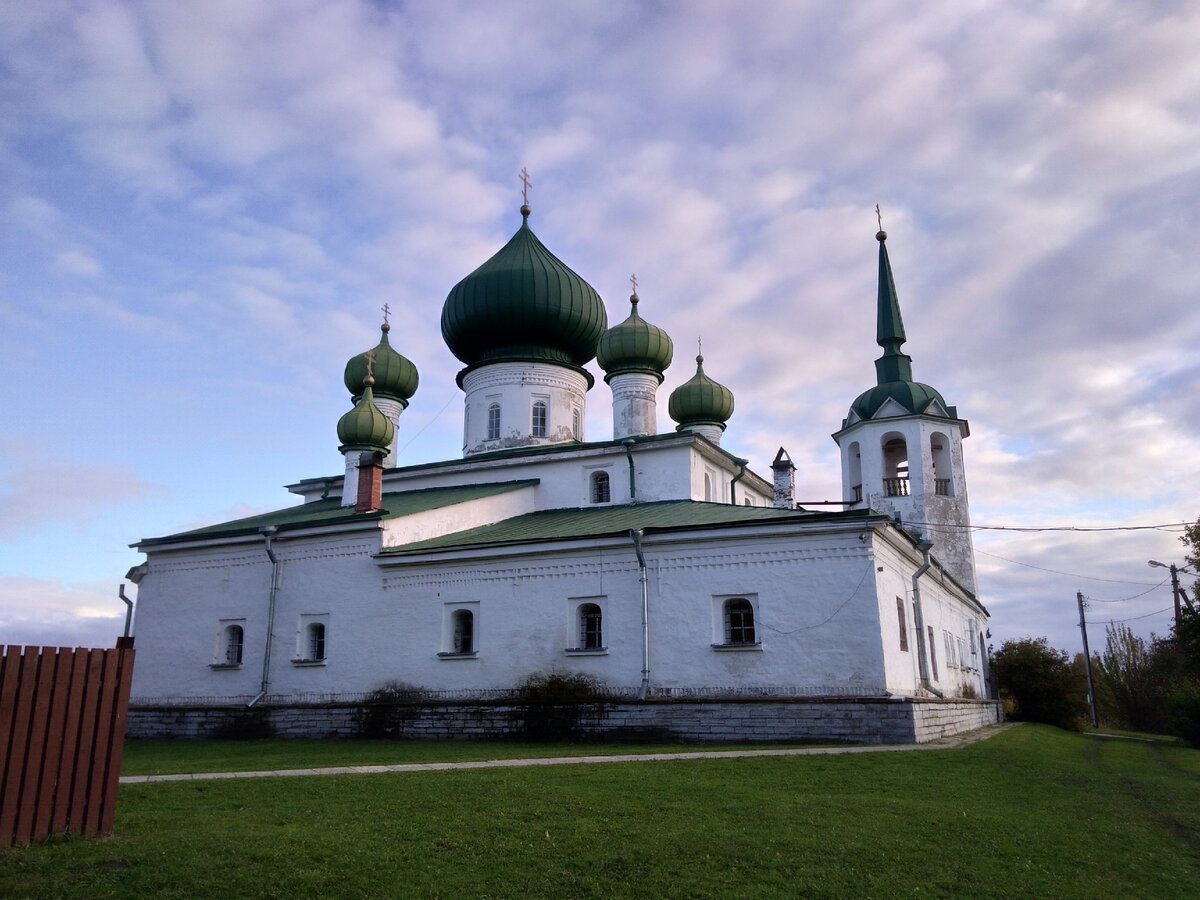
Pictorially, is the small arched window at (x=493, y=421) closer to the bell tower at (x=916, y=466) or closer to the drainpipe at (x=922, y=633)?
the bell tower at (x=916, y=466)

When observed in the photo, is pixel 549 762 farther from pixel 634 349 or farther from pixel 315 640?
pixel 634 349

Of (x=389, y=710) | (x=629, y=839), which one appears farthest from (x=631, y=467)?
(x=629, y=839)

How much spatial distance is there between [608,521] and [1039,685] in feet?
63.4

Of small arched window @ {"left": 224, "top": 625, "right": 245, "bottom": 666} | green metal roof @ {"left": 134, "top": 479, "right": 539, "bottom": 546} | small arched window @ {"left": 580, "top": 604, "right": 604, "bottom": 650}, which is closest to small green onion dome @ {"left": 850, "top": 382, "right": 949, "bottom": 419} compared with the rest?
green metal roof @ {"left": 134, "top": 479, "right": 539, "bottom": 546}

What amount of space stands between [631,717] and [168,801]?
863 cm

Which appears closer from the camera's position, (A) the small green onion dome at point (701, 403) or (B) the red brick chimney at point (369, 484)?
(B) the red brick chimney at point (369, 484)

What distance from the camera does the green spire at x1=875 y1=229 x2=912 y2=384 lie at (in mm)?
26375

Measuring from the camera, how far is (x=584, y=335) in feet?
83.6

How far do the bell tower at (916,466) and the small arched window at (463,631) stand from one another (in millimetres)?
11737

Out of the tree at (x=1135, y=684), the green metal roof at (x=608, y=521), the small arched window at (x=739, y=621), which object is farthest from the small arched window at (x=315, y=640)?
the tree at (x=1135, y=684)

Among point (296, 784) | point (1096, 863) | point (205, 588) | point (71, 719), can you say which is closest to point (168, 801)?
point (296, 784)

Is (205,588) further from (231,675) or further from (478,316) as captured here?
(478,316)

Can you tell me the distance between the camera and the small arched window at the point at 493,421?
82.2 ft

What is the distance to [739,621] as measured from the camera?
1602 centimetres
